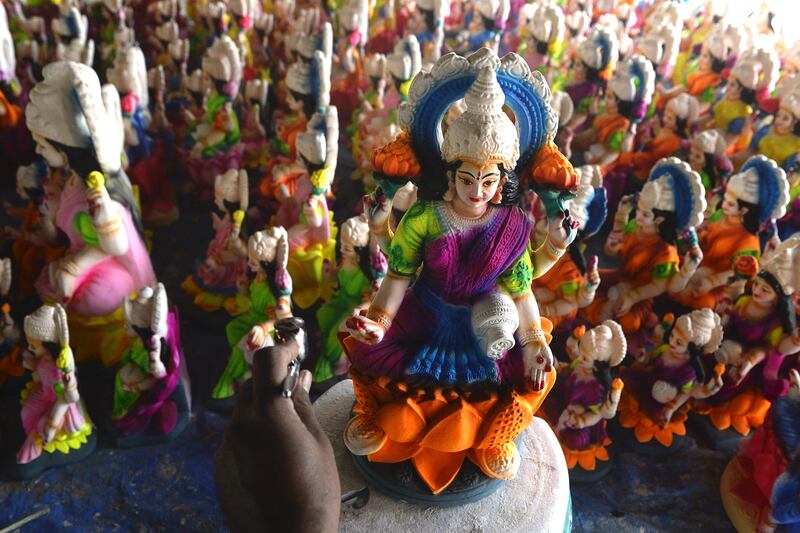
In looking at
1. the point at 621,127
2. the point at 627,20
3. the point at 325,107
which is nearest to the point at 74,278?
the point at 325,107

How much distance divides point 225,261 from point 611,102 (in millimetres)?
2177

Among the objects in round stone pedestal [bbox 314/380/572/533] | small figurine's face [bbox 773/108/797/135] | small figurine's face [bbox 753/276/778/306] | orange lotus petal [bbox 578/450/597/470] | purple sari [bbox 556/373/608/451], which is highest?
small figurine's face [bbox 773/108/797/135]

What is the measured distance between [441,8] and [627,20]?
1.73 m

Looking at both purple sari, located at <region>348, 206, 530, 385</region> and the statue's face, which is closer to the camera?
purple sari, located at <region>348, 206, 530, 385</region>

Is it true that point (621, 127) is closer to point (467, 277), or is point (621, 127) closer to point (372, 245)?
point (372, 245)

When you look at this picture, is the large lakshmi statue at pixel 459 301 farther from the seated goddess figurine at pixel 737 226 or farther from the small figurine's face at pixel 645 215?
the seated goddess figurine at pixel 737 226

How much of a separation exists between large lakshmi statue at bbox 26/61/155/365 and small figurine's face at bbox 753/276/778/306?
215 cm

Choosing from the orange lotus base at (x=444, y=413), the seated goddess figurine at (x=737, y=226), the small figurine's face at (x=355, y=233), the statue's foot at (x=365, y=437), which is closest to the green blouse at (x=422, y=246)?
the orange lotus base at (x=444, y=413)

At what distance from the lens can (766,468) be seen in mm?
1971

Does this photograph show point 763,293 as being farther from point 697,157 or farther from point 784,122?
point 784,122

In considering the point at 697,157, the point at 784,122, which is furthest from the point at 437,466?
the point at 784,122

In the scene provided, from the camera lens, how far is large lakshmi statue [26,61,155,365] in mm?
1990

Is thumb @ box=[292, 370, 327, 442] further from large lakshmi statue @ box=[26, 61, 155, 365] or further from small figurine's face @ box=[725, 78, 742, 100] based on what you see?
small figurine's face @ box=[725, 78, 742, 100]

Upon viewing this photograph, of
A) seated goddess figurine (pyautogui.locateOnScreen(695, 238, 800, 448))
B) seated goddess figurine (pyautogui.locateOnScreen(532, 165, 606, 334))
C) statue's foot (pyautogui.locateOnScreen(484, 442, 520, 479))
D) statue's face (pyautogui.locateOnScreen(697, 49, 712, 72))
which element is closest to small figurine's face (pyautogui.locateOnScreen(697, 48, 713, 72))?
statue's face (pyautogui.locateOnScreen(697, 49, 712, 72))
